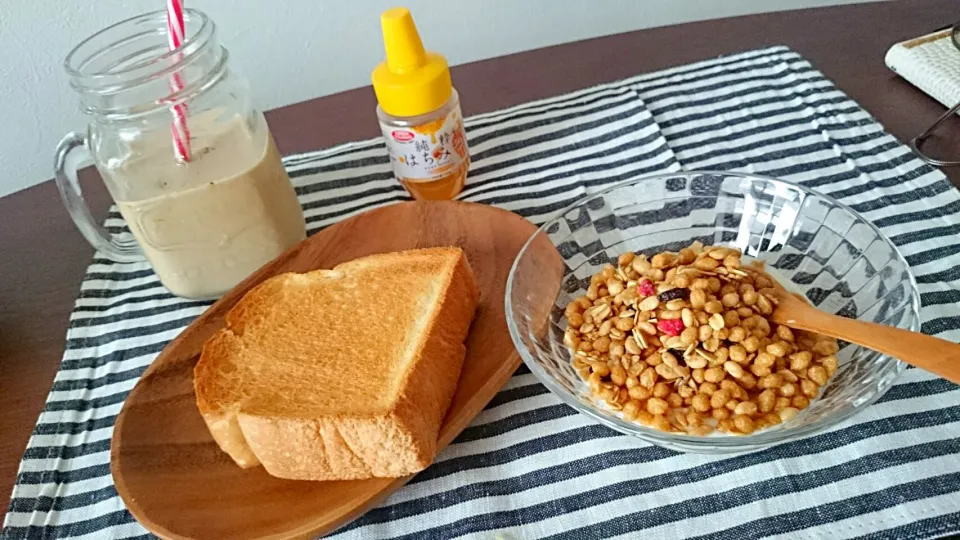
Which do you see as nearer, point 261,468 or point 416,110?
point 261,468

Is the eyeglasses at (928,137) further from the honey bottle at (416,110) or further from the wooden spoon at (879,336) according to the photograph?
the honey bottle at (416,110)

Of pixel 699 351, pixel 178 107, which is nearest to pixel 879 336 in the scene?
pixel 699 351

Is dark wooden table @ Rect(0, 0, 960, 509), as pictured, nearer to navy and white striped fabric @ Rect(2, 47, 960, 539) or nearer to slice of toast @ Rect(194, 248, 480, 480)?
navy and white striped fabric @ Rect(2, 47, 960, 539)

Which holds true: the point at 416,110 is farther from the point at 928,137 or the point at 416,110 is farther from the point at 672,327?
the point at 928,137

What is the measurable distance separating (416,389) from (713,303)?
250mm

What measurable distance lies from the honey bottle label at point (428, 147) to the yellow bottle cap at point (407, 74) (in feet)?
0.07

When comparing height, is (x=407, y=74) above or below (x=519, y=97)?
above

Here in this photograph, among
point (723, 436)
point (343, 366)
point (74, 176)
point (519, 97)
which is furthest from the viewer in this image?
point (519, 97)

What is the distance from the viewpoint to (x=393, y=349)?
25.3 inches

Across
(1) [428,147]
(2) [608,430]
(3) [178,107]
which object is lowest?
(2) [608,430]

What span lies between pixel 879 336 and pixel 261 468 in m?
0.49

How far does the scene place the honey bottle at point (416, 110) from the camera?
2.56ft

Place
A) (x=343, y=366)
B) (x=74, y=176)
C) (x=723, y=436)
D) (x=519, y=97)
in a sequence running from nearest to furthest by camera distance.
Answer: (x=723, y=436) → (x=343, y=366) → (x=74, y=176) → (x=519, y=97)

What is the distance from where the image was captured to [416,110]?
798 mm
